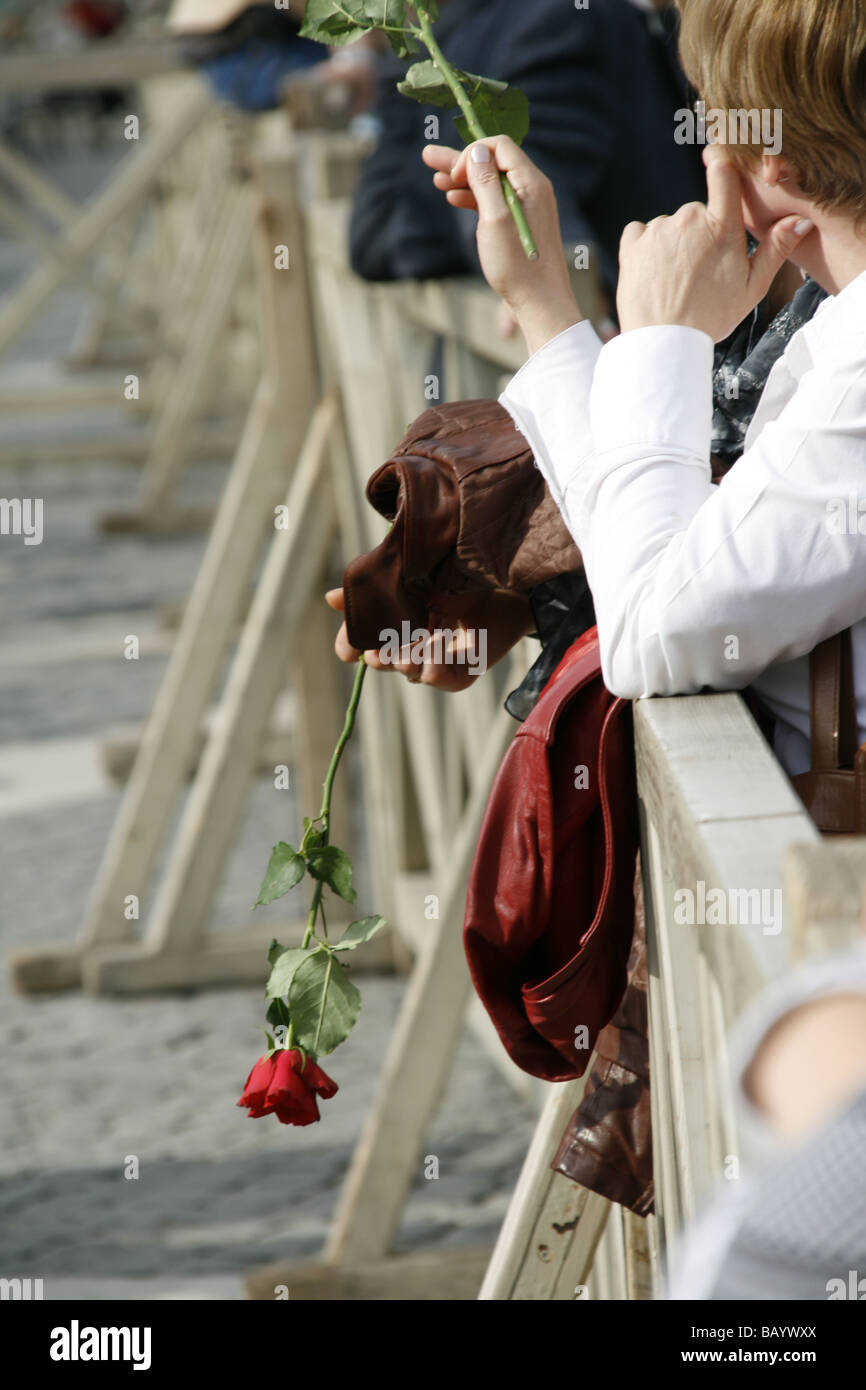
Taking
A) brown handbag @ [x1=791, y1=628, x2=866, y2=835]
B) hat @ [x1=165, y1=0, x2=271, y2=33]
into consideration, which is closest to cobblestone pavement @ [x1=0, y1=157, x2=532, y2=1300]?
brown handbag @ [x1=791, y1=628, x2=866, y2=835]

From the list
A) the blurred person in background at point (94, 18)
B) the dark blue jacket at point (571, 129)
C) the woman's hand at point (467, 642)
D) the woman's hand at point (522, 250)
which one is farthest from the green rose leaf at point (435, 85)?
the blurred person in background at point (94, 18)

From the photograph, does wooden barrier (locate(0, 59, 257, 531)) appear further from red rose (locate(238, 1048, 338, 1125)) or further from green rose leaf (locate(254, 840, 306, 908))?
red rose (locate(238, 1048, 338, 1125))

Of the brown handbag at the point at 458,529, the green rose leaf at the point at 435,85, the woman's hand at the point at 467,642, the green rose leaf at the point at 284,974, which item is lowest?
the green rose leaf at the point at 284,974

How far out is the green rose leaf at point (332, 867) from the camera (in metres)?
1.75

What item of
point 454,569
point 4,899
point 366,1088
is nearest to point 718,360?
point 454,569

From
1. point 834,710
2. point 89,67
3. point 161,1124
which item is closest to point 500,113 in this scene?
point 834,710

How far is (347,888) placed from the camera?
1762 mm

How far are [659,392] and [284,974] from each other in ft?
2.15

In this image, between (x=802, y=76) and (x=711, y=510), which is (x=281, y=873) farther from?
(x=802, y=76)

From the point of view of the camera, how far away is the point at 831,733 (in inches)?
53.6

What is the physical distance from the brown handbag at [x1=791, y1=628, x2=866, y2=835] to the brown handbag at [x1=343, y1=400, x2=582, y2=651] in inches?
11.0

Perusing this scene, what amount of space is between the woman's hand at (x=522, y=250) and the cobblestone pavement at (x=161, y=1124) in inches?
77.9

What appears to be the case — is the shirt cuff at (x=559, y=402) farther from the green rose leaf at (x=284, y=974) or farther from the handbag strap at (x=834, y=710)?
the green rose leaf at (x=284, y=974)

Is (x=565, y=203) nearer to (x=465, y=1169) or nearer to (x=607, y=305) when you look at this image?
(x=607, y=305)
